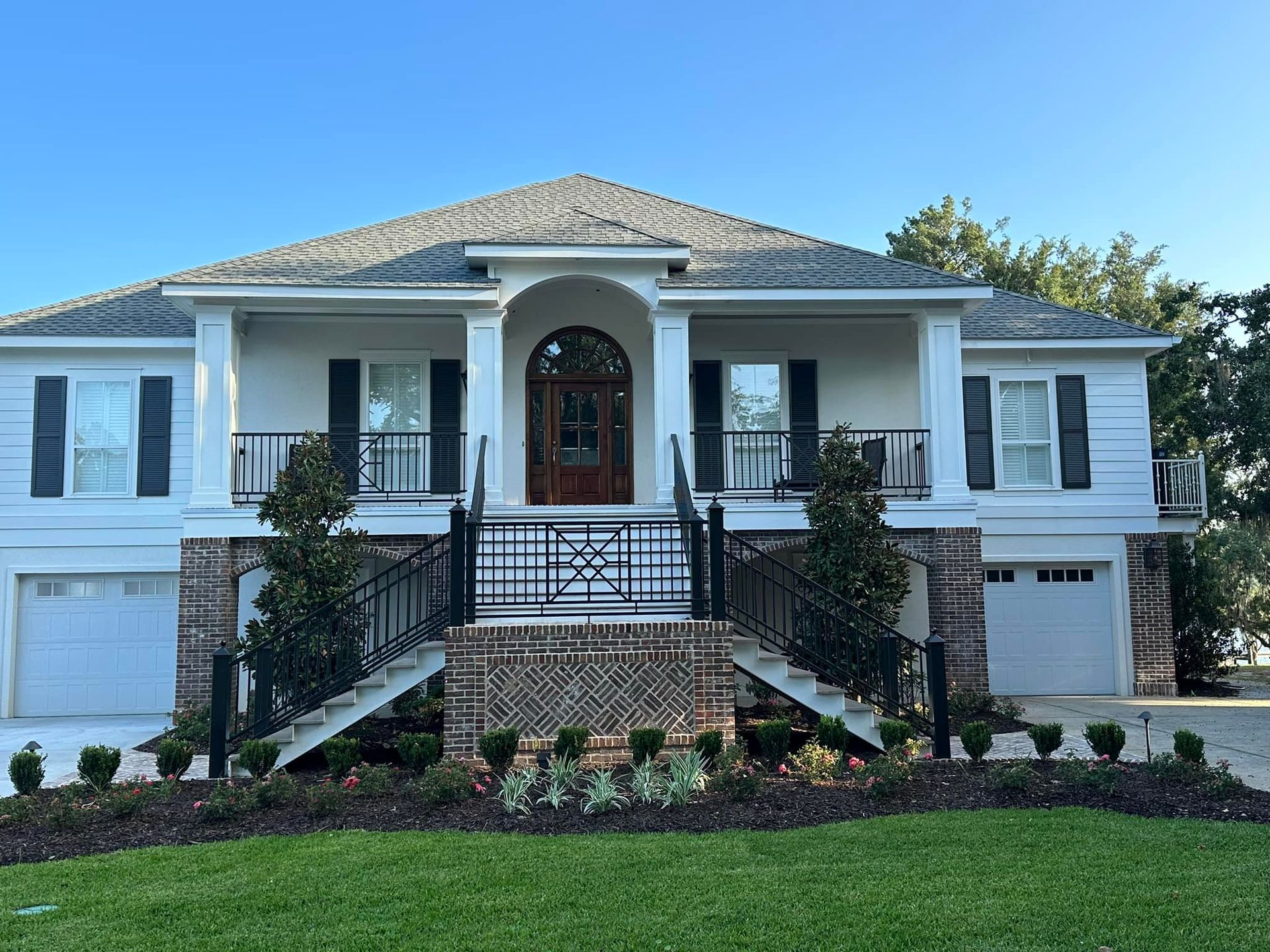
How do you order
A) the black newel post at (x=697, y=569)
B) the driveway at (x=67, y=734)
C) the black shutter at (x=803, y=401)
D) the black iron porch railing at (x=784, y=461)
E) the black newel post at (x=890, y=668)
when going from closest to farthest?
the black newel post at (x=697, y=569), the black newel post at (x=890, y=668), the driveway at (x=67, y=734), the black iron porch railing at (x=784, y=461), the black shutter at (x=803, y=401)

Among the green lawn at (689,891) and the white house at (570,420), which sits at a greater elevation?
the white house at (570,420)

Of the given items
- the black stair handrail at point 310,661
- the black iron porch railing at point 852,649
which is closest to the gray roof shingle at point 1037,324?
the black iron porch railing at point 852,649

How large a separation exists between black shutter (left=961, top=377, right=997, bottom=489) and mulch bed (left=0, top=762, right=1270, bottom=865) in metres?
8.01

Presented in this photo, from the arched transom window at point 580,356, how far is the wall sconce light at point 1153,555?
28.5ft

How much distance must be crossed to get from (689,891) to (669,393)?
8.31m

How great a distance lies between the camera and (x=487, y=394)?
1274 centimetres

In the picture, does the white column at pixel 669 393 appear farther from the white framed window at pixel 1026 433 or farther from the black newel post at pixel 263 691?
the white framed window at pixel 1026 433

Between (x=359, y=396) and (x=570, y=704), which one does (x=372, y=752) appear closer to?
(x=570, y=704)

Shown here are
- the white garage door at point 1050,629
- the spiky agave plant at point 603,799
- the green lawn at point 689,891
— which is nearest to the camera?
the green lawn at point 689,891

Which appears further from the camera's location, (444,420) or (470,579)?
(444,420)

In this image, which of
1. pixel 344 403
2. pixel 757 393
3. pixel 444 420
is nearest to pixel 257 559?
pixel 344 403

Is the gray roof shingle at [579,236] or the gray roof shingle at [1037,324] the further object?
the gray roof shingle at [1037,324]

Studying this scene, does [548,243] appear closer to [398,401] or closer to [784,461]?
[398,401]

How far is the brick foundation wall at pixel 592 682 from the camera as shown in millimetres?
Result: 8875
